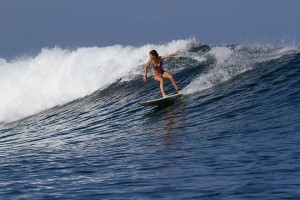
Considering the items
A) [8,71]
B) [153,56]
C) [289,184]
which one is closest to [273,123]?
[289,184]

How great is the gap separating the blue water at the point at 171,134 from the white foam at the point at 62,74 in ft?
0.45

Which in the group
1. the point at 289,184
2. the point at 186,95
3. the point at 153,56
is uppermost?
the point at 153,56

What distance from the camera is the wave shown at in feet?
66.6

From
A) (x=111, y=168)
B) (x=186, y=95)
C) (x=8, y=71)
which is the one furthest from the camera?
(x=8, y=71)

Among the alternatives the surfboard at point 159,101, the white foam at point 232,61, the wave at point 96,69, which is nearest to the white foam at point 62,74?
the wave at point 96,69

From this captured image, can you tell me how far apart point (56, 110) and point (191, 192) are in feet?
50.6

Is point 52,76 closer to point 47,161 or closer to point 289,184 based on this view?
point 47,161

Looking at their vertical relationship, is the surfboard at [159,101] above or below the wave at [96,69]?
below

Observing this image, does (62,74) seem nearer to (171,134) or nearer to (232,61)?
(232,61)

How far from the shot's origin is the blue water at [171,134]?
733 cm

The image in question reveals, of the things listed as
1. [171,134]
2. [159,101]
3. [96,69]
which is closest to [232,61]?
[159,101]

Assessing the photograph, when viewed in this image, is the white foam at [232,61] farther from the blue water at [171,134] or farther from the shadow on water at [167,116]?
the shadow on water at [167,116]

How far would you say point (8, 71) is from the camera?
30.7 meters

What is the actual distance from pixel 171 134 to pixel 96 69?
14.6 metres
